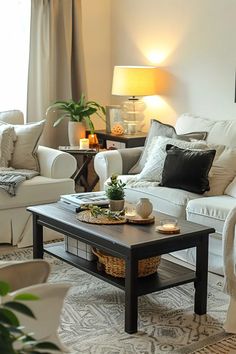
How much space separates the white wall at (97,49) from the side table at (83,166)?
0.78 m

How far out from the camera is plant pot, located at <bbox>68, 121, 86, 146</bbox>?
5367 mm

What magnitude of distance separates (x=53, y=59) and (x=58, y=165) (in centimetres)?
150

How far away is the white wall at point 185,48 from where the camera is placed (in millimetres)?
4824

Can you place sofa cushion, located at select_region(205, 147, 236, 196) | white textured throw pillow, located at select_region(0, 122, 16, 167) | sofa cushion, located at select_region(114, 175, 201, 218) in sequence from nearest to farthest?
sofa cushion, located at select_region(114, 175, 201, 218), sofa cushion, located at select_region(205, 147, 236, 196), white textured throw pillow, located at select_region(0, 122, 16, 167)

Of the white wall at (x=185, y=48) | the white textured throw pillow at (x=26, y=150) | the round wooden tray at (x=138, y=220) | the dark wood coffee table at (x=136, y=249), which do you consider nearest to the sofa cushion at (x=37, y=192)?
the white textured throw pillow at (x=26, y=150)

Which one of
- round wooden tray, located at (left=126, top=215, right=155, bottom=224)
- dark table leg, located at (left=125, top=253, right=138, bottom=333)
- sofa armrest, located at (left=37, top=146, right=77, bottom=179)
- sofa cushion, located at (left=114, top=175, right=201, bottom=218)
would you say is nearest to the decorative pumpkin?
sofa armrest, located at (left=37, top=146, right=77, bottom=179)

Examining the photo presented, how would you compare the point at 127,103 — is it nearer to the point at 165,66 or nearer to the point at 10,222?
the point at 165,66

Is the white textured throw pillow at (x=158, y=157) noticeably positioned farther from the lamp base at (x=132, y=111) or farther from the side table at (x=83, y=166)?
the lamp base at (x=132, y=111)

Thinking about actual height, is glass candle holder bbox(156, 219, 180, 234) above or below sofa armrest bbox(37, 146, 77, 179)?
below

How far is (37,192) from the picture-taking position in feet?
14.4

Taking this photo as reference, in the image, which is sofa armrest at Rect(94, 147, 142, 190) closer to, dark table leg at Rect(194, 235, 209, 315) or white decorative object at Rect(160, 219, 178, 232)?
white decorative object at Rect(160, 219, 178, 232)

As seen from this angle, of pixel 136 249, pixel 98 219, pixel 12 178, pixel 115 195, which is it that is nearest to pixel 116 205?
pixel 115 195

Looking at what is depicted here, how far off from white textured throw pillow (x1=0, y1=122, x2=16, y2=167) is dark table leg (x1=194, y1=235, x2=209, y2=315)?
6.58 ft

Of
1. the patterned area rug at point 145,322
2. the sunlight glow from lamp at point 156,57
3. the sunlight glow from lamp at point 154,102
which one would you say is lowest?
the patterned area rug at point 145,322
